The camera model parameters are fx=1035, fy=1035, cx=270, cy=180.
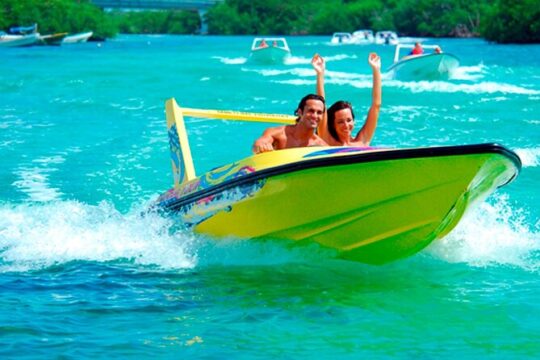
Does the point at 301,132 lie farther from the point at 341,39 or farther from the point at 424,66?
the point at 341,39

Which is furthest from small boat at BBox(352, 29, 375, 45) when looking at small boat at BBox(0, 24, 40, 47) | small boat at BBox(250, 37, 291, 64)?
small boat at BBox(250, 37, 291, 64)

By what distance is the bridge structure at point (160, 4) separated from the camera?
124425 millimetres

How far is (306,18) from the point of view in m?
142

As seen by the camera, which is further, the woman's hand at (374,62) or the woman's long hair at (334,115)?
the woman's hand at (374,62)

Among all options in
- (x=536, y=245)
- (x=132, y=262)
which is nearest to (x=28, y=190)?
(x=132, y=262)

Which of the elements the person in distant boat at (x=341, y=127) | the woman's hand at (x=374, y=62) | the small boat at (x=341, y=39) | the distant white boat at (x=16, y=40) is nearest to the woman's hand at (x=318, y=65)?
the person in distant boat at (x=341, y=127)

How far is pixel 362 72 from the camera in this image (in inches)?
1484

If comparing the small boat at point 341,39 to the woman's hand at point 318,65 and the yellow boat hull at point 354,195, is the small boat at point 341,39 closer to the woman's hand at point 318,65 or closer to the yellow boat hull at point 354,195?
the woman's hand at point 318,65

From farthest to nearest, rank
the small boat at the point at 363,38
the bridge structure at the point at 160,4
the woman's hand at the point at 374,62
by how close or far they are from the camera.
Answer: the bridge structure at the point at 160,4 < the small boat at the point at 363,38 < the woman's hand at the point at 374,62

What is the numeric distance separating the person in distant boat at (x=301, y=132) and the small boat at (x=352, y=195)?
35 cm

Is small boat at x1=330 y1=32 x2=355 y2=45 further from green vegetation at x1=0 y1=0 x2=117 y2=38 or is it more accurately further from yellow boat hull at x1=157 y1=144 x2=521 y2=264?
yellow boat hull at x1=157 y1=144 x2=521 y2=264

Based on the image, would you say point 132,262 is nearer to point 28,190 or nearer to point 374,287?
point 374,287

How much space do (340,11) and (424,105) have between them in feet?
359

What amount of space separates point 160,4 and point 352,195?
5016 inches
